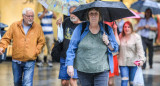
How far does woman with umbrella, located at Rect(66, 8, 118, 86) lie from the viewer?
510 cm

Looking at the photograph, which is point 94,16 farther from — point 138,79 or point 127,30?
point 127,30

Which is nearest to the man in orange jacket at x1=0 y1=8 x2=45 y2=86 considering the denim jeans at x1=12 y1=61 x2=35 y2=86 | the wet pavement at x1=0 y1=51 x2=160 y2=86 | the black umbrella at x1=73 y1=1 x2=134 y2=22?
the denim jeans at x1=12 y1=61 x2=35 y2=86

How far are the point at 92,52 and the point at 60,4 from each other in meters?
2.09

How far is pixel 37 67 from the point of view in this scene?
1344 centimetres

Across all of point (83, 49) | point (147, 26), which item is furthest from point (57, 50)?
point (147, 26)

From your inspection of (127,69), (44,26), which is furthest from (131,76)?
(44,26)

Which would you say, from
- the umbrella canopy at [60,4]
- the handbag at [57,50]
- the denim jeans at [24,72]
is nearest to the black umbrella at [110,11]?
the umbrella canopy at [60,4]

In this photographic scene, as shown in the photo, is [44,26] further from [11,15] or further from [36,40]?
[36,40]

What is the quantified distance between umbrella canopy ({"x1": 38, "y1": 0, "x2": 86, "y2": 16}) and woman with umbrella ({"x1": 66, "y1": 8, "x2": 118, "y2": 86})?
5.45 ft

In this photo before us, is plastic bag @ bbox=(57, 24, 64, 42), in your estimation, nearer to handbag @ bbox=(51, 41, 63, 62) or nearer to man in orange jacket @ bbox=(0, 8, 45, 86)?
handbag @ bbox=(51, 41, 63, 62)

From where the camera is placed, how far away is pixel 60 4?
22.8 ft

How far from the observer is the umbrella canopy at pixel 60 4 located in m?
6.86

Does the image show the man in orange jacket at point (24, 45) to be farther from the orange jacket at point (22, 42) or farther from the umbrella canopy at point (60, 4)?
the umbrella canopy at point (60, 4)

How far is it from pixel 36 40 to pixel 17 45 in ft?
1.24
